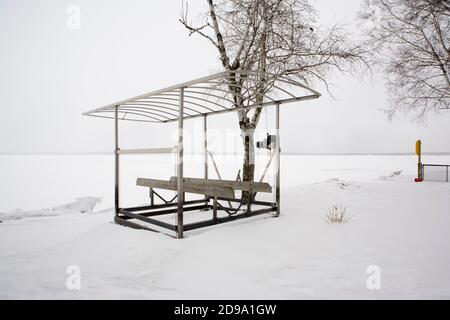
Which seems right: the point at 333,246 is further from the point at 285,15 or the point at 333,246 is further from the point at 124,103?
the point at 285,15

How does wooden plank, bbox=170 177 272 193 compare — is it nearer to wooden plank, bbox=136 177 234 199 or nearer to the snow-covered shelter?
the snow-covered shelter

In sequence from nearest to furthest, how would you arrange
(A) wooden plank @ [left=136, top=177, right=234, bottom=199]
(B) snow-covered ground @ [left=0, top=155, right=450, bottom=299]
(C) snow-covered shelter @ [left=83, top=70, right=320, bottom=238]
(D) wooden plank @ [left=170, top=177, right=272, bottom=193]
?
(B) snow-covered ground @ [left=0, top=155, right=450, bottom=299]
(C) snow-covered shelter @ [left=83, top=70, right=320, bottom=238]
(A) wooden plank @ [left=136, top=177, right=234, bottom=199]
(D) wooden plank @ [left=170, top=177, right=272, bottom=193]

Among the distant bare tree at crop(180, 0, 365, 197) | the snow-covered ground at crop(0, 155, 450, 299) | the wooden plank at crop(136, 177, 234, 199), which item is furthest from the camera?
the distant bare tree at crop(180, 0, 365, 197)

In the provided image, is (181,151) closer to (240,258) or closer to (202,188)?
(202,188)

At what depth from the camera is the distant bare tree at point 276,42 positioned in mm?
8008

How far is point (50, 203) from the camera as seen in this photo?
16.0 meters

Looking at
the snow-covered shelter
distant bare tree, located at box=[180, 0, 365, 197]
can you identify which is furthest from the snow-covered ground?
distant bare tree, located at box=[180, 0, 365, 197]

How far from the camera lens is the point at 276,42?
321 inches

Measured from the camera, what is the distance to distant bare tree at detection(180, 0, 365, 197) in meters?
8.01

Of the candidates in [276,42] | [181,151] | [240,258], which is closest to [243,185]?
[181,151]

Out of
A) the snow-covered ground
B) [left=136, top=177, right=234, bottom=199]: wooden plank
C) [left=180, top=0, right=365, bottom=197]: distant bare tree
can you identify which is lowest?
the snow-covered ground

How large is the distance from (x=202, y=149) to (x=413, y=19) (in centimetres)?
1228
